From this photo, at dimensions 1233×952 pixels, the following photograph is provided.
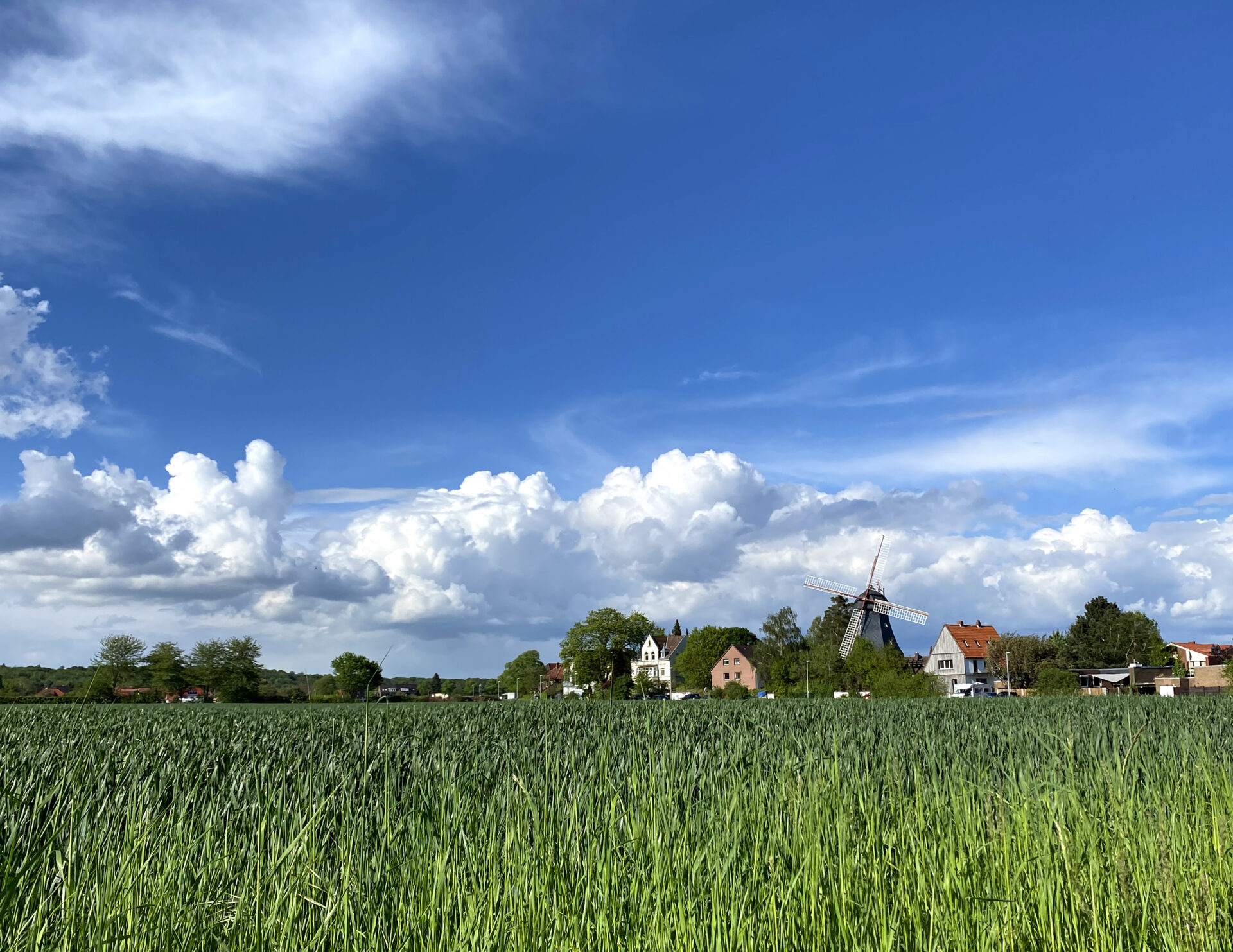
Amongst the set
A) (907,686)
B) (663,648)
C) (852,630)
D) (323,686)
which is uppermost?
(852,630)

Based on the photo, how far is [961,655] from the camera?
105 meters

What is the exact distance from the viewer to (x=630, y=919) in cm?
385

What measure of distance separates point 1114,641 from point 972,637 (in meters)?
16.9

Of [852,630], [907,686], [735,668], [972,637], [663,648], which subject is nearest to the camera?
[907,686]

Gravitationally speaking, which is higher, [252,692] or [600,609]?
[600,609]

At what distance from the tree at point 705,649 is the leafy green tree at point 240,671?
47.1 metres

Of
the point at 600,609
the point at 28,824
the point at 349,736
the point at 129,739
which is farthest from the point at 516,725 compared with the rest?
the point at 600,609

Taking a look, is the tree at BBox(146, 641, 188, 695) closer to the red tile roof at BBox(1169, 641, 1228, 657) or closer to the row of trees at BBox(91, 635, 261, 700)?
the row of trees at BBox(91, 635, 261, 700)

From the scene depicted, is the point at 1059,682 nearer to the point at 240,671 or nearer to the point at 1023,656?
the point at 1023,656

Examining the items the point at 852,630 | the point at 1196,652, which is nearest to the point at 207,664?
the point at 852,630

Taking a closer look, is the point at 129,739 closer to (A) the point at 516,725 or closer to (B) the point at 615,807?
(A) the point at 516,725

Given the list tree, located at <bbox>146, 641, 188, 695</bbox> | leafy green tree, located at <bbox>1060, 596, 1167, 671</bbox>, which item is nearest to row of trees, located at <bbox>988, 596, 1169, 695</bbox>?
leafy green tree, located at <bbox>1060, 596, 1167, 671</bbox>

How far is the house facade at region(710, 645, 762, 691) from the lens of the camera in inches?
4232

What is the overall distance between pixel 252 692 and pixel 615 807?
79.4 meters
